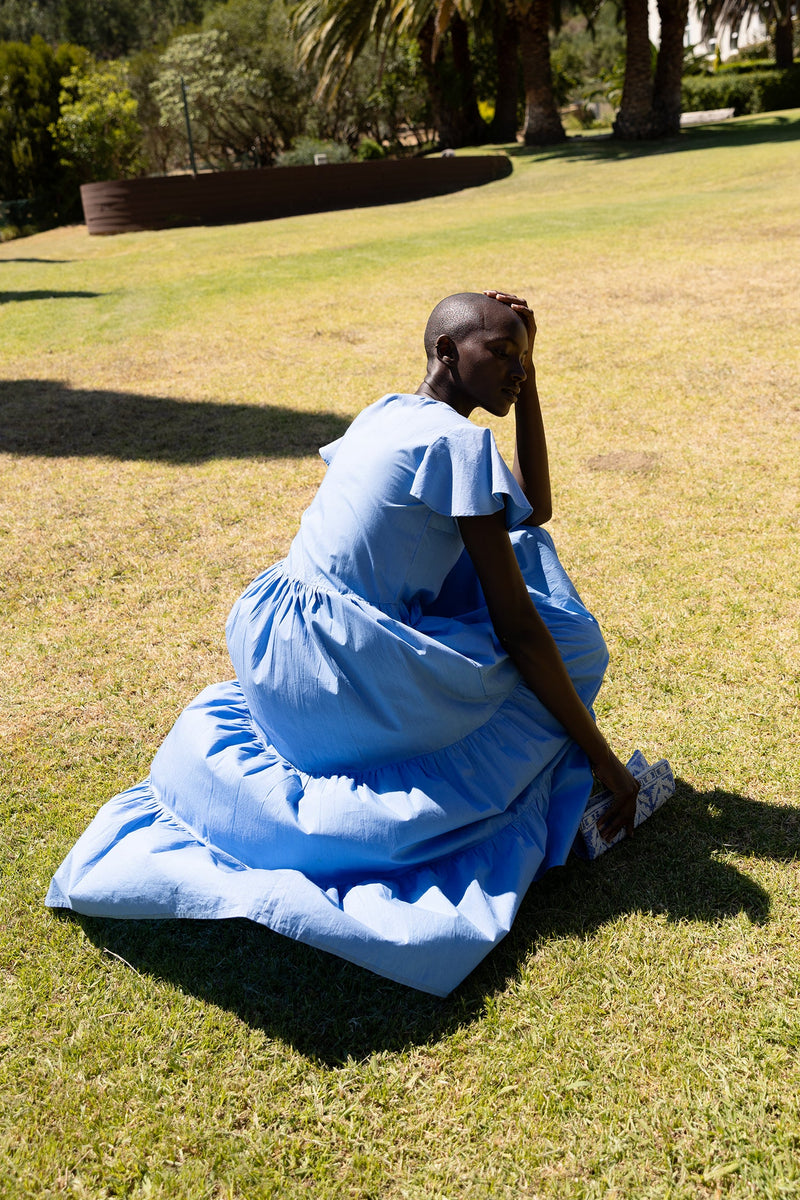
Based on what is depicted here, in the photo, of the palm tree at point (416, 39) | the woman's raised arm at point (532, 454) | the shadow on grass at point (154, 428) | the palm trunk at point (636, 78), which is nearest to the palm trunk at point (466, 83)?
the palm tree at point (416, 39)

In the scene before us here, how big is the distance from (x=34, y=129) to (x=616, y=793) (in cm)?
2455

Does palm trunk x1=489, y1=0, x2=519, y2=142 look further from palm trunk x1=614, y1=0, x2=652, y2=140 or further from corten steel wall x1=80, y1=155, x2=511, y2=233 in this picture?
corten steel wall x1=80, y1=155, x2=511, y2=233

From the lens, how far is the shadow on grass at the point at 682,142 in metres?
20.7

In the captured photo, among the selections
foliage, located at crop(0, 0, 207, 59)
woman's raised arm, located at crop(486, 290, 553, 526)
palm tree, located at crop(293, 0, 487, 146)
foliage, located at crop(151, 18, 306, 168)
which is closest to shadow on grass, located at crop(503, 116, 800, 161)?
palm tree, located at crop(293, 0, 487, 146)

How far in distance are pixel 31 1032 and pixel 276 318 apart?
898 cm

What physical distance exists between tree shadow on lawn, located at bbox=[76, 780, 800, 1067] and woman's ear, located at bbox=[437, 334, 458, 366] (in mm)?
1405

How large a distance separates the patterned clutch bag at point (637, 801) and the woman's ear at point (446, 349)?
1248 millimetres

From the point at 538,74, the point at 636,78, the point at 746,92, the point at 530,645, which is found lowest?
the point at 530,645

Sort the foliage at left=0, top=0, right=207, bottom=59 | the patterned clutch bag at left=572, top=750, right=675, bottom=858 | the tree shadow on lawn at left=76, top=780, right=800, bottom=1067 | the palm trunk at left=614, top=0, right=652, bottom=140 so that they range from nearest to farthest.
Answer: the tree shadow on lawn at left=76, top=780, right=800, bottom=1067, the patterned clutch bag at left=572, top=750, right=675, bottom=858, the palm trunk at left=614, top=0, right=652, bottom=140, the foliage at left=0, top=0, right=207, bottom=59

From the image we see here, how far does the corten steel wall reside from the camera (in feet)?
64.0

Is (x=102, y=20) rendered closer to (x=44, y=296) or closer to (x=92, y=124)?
(x=92, y=124)

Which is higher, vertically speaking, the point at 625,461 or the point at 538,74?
the point at 538,74

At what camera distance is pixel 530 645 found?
2600 mm

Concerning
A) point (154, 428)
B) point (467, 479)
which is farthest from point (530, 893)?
point (154, 428)
